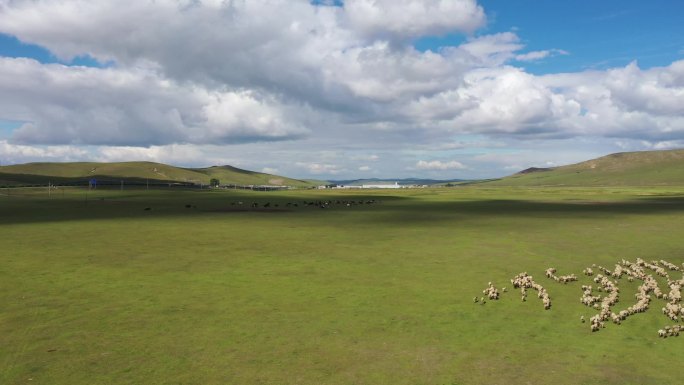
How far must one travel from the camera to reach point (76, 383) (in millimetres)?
11305

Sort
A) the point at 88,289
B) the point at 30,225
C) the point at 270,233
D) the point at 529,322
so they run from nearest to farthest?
the point at 529,322
the point at 88,289
the point at 270,233
the point at 30,225

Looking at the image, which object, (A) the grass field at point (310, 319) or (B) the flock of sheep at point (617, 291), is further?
(B) the flock of sheep at point (617, 291)

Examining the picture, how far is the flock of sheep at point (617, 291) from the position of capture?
1694cm

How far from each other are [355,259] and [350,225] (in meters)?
23.1

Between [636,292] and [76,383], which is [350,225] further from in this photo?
[76,383]

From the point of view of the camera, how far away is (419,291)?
20.9m

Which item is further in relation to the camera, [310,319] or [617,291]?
[617,291]

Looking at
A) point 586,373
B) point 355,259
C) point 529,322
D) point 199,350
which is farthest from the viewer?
point 355,259

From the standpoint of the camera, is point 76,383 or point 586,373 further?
point 586,373

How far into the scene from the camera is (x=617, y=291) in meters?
21.0

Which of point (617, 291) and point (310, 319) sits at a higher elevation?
point (617, 291)

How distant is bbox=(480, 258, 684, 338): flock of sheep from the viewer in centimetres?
1694

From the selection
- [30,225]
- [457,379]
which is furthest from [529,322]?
[30,225]

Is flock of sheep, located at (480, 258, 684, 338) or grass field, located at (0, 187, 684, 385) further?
flock of sheep, located at (480, 258, 684, 338)
